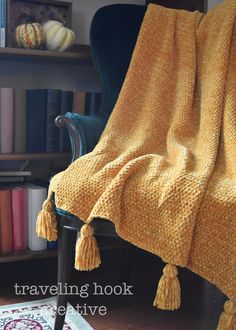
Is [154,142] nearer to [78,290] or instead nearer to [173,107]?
[173,107]

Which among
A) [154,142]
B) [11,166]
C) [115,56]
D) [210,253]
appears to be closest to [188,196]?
[210,253]

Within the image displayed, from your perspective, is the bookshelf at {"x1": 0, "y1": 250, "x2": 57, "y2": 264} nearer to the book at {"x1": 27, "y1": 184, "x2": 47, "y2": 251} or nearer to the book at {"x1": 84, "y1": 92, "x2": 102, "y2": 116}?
the book at {"x1": 27, "y1": 184, "x2": 47, "y2": 251}

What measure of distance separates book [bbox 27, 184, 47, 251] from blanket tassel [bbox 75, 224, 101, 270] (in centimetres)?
50

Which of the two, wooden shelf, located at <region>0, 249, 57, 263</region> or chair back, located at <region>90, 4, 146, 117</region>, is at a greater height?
chair back, located at <region>90, 4, 146, 117</region>

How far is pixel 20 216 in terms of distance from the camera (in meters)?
1.46

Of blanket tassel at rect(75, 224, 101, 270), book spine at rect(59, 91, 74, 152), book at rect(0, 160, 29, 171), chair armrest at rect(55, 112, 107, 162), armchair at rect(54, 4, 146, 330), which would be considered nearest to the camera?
blanket tassel at rect(75, 224, 101, 270)

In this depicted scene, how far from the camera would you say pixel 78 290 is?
4.86 feet

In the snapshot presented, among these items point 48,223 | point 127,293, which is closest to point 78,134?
point 48,223

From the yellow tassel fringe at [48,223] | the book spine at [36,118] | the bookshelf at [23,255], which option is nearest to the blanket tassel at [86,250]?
the yellow tassel fringe at [48,223]

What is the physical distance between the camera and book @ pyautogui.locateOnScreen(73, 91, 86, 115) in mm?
1551

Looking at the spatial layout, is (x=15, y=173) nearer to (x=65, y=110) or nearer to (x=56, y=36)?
(x=65, y=110)

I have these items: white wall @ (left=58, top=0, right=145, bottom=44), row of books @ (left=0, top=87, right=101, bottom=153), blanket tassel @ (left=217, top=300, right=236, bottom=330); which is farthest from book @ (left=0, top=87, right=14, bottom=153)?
blanket tassel @ (left=217, top=300, right=236, bottom=330)

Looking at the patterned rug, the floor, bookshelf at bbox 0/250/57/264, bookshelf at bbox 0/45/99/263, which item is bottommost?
the floor

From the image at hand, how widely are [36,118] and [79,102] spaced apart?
166 millimetres
